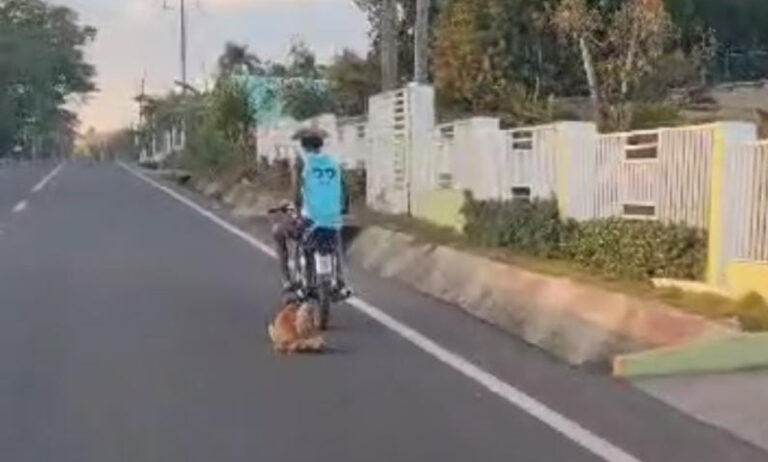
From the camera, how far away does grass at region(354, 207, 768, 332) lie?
499 inches

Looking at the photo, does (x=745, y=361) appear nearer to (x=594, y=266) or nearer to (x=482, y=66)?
(x=594, y=266)

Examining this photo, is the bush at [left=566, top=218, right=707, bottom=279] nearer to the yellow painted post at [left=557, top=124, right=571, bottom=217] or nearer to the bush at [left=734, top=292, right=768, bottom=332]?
the yellow painted post at [left=557, top=124, right=571, bottom=217]

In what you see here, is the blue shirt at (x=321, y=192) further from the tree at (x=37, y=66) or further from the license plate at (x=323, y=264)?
the tree at (x=37, y=66)

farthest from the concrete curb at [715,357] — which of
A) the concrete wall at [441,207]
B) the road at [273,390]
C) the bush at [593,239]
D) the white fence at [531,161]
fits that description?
the concrete wall at [441,207]

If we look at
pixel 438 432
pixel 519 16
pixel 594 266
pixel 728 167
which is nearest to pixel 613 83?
pixel 519 16

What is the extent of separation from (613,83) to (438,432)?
20.8m

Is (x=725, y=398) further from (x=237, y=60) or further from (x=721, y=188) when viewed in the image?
(x=237, y=60)

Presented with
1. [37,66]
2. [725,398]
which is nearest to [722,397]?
[725,398]

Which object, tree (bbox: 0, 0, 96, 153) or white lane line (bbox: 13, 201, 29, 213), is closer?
white lane line (bbox: 13, 201, 29, 213)

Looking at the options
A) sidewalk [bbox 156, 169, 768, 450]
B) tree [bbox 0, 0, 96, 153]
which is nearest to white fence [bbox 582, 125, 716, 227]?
sidewalk [bbox 156, 169, 768, 450]

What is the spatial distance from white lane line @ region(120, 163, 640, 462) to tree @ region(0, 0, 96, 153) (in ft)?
322

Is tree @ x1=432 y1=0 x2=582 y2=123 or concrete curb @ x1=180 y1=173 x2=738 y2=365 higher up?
tree @ x1=432 y1=0 x2=582 y2=123

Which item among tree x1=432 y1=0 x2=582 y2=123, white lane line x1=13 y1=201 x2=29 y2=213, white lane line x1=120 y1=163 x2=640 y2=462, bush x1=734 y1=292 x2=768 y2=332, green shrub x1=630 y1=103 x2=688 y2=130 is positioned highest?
tree x1=432 y1=0 x2=582 y2=123

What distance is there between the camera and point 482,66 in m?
36.6
